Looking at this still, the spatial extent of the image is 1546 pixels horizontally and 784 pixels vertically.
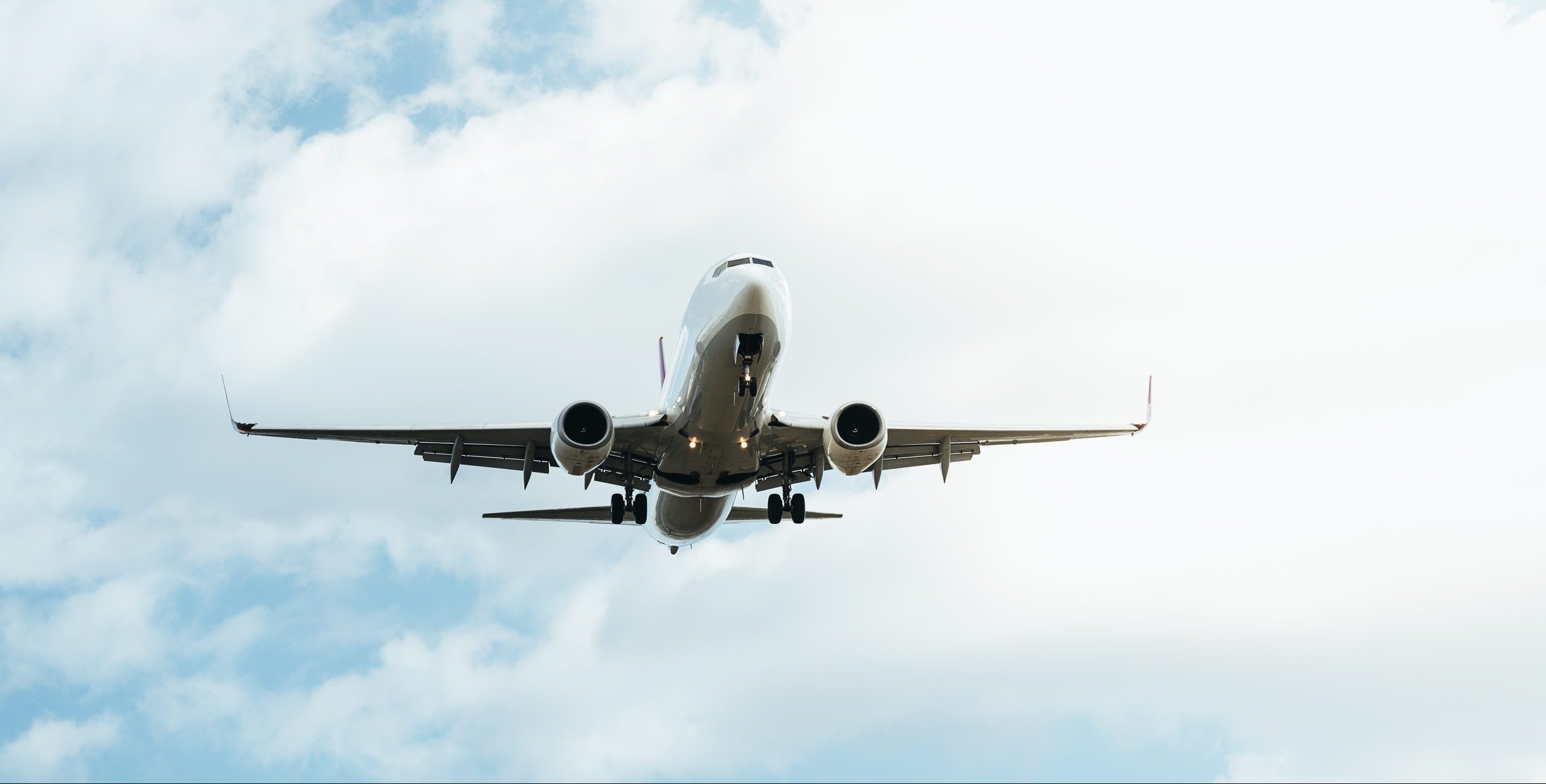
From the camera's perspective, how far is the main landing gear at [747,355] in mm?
26969

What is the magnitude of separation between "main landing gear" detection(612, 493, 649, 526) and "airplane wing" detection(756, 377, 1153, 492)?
2.88m

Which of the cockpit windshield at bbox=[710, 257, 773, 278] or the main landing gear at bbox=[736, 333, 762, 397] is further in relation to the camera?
the cockpit windshield at bbox=[710, 257, 773, 278]

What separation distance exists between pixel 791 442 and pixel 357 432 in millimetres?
9709

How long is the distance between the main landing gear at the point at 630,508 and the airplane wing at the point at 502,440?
15.9 inches

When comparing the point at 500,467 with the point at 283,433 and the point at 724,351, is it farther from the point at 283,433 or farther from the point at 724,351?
the point at 724,351

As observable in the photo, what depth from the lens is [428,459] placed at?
33312 mm

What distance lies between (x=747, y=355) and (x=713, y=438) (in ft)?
11.1

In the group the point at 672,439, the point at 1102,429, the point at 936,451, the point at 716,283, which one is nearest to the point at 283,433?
the point at 672,439

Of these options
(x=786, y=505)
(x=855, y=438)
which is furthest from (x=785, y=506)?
(x=855, y=438)

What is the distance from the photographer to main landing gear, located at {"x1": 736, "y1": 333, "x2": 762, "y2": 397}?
→ 27.0 metres

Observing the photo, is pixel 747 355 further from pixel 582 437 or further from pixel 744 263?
pixel 582 437

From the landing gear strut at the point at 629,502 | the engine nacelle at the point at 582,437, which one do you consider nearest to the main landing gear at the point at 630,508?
the landing gear strut at the point at 629,502

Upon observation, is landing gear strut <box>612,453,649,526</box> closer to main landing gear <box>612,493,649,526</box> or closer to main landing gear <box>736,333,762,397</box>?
main landing gear <box>612,493,649,526</box>

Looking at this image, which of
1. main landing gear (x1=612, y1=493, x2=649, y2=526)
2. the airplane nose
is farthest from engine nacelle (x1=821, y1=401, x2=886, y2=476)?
main landing gear (x1=612, y1=493, x2=649, y2=526)
